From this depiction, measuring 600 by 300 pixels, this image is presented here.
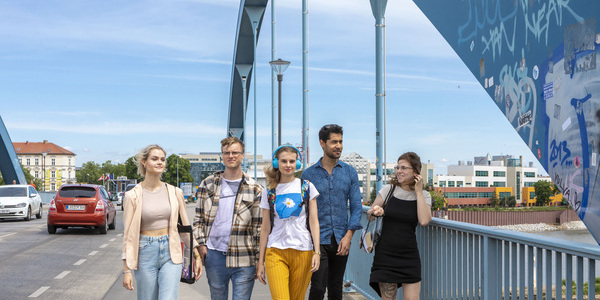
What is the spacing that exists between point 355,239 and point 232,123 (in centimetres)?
6324

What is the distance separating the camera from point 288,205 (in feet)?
14.5

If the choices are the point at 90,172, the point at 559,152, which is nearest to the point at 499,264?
the point at 559,152

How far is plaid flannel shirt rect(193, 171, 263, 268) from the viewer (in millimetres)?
4484

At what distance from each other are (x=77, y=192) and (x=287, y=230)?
14093mm

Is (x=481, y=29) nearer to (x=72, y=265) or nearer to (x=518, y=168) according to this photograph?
(x=72, y=265)

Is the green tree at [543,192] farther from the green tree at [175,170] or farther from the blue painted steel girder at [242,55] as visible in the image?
the blue painted steel girder at [242,55]

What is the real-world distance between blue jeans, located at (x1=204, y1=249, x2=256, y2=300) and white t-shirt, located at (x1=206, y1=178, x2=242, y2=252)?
0.05 meters

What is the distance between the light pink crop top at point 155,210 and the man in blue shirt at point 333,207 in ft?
3.59

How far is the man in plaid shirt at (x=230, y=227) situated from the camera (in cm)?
450

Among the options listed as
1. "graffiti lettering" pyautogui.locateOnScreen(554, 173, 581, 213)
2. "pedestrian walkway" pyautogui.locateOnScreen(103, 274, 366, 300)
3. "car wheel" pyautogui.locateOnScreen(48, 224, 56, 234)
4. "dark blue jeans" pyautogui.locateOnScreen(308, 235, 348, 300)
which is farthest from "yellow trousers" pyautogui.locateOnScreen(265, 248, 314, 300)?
"car wheel" pyautogui.locateOnScreen(48, 224, 56, 234)

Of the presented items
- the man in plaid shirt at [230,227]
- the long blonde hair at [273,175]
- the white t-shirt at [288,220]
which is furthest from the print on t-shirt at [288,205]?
the man in plaid shirt at [230,227]

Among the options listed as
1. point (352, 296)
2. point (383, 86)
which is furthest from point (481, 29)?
point (383, 86)

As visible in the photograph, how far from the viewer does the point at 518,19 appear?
5.52 metres

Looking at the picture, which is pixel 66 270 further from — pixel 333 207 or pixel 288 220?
pixel 288 220
